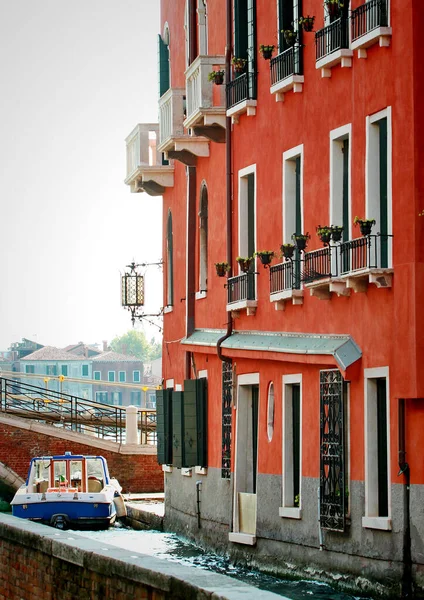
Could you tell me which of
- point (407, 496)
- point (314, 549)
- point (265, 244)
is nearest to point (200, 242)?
point (265, 244)

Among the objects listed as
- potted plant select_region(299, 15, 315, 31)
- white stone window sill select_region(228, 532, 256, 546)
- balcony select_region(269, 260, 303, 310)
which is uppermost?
A: potted plant select_region(299, 15, 315, 31)

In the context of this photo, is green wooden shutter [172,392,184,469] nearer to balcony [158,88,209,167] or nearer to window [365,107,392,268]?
balcony [158,88,209,167]

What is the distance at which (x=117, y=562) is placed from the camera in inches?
468

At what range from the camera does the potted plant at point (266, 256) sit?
18.2 meters

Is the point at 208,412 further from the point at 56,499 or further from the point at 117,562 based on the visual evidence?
the point at 117,562

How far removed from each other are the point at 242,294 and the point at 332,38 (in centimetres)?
451

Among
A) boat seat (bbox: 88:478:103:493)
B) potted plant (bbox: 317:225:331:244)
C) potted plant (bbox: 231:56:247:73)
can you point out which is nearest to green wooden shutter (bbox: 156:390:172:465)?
boat seat (bbox: 88:478:103:493)

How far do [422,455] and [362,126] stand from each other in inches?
136

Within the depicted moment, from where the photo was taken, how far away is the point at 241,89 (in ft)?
64.7

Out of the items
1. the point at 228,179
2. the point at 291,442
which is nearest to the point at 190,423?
the point at 228,179

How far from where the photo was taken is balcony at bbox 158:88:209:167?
2222 centimetres

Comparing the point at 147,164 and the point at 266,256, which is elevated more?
the point at 147,164

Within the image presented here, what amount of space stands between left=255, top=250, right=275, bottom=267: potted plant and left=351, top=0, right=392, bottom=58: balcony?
11.1 ft

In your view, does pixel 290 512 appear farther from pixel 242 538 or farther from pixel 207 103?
pixel 207 103
